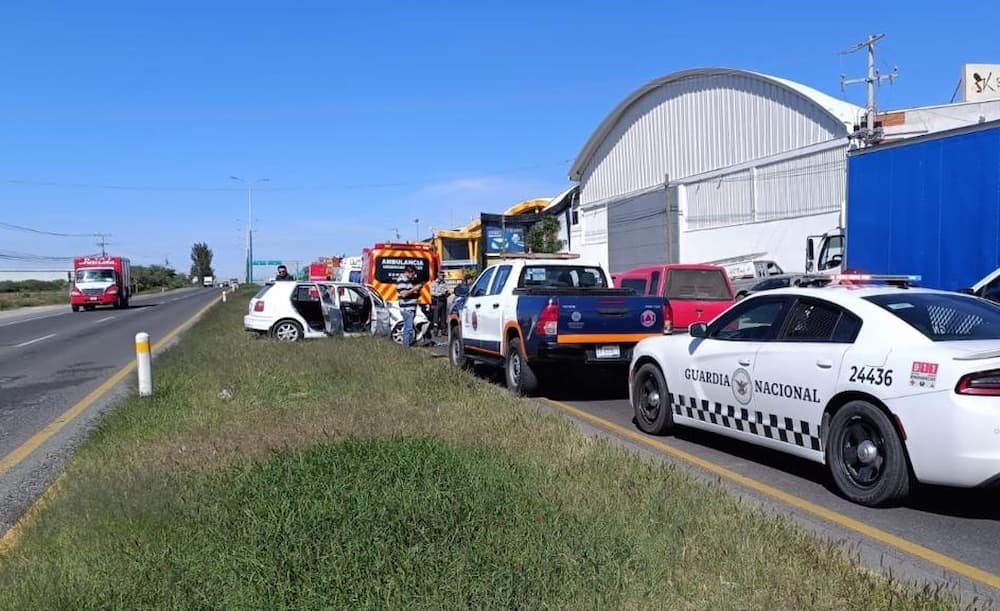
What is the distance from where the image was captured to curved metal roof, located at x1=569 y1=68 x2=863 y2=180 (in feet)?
102

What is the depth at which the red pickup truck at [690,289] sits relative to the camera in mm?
14055

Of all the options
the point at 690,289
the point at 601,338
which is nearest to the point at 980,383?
the point at 601,338

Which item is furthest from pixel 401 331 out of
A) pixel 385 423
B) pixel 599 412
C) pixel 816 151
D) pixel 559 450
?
pixel 816 151

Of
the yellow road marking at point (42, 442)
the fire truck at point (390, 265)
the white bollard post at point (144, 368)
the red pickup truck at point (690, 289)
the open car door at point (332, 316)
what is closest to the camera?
the yellow road marking at point (42, 442)

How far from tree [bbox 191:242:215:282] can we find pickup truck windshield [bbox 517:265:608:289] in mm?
162666

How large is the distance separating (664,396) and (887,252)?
8.16m

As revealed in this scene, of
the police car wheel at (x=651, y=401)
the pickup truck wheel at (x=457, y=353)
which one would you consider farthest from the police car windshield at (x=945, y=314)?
the pickup truck wheel at (x=457, y=353)

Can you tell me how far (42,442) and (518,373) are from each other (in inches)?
215

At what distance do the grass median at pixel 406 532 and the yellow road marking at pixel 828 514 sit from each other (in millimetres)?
627

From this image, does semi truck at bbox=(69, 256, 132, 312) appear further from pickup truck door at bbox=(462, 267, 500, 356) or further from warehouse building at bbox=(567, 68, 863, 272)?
pickup truck door at bbox=(462, 267, 500, 356)

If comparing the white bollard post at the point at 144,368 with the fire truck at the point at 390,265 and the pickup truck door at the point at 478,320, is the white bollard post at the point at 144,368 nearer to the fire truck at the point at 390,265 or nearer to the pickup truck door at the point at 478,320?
the pickup truck door at the point at 478,320

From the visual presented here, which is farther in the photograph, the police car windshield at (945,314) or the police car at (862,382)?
the police car windshield at (945,314)

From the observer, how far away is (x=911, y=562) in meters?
4.62

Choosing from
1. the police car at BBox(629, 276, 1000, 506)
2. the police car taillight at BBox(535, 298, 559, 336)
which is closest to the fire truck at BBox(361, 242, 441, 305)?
the police car taillight at BBox(535, 298, 559, 336)
